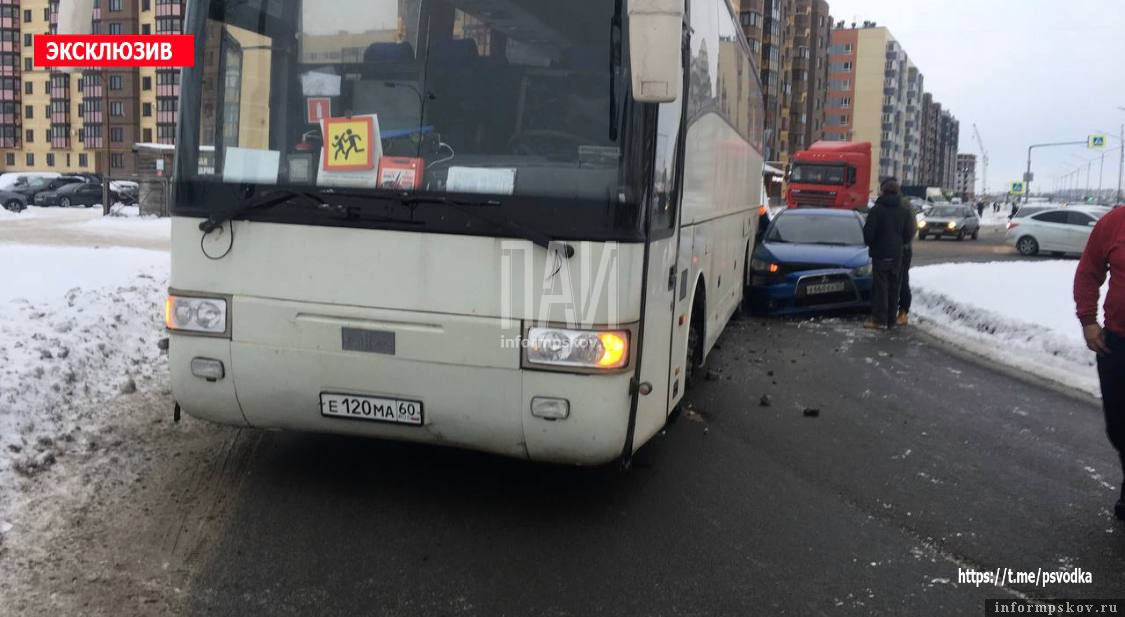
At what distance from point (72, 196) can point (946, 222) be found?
42493mm

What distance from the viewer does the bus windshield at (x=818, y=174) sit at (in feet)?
131

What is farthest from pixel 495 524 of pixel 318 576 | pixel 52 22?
pixel 52 22

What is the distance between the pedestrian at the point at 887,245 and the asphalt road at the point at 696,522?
495 cm

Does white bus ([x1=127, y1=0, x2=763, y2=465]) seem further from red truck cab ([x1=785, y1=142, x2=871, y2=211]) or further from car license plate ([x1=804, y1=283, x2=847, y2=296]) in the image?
red truck cab ([x1=785, y1=142, x2=871, y2=211])

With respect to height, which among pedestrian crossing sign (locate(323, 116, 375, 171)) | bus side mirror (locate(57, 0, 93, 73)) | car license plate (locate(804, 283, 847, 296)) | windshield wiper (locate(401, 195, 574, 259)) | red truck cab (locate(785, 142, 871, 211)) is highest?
red truck cab (locate(785, 142, 871, 211))

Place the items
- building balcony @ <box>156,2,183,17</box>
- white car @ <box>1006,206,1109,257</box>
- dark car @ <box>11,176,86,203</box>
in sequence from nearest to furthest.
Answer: white car @ <box>1006,206,1109,257</box> < dark car @ <box>11,176,86,203</box> < building balcony @ <box>156,2,183,17</box>

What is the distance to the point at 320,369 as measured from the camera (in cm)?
491

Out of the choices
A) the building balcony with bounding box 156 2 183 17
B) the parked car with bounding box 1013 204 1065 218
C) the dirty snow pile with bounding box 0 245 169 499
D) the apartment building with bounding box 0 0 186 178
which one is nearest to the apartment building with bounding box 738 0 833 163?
the building balcony with bounding box 156 2 183 17

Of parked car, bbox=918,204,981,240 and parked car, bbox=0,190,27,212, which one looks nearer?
parked car, bbox=0,190,27,212

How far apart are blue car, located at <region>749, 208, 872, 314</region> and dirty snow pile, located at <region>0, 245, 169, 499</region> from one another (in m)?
8.14

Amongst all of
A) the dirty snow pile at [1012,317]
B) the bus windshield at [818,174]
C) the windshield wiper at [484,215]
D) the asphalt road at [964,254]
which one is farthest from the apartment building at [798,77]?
the windshield wiper at [484,215]

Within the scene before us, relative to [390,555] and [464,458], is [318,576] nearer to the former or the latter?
[390,555]

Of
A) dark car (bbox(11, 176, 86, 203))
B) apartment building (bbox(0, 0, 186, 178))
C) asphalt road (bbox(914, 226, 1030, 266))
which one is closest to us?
asphalt road (bbox(914, 226, 1030, 266))

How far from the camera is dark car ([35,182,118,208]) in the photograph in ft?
158
